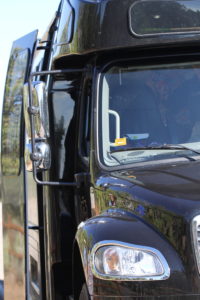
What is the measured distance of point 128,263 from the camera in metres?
4.04

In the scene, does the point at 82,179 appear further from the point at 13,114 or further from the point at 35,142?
the point at 13,114

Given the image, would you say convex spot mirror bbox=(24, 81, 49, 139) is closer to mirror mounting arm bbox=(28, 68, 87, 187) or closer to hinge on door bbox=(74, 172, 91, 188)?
mirror mounting arm bbox=(28, 68, 87, 187)

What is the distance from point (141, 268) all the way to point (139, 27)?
1.97 m

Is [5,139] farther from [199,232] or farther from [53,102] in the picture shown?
[199,232]

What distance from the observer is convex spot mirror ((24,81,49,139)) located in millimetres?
5281

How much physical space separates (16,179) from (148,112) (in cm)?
192

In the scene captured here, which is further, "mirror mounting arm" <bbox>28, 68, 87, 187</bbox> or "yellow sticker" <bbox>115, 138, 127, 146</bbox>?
"mirror mounting arm" <bbox>28, 68, 87, 187</bbox>

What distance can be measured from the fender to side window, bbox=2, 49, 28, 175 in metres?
2.24

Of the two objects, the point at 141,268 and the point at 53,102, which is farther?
the point at 53,102

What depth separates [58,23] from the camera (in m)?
6.04

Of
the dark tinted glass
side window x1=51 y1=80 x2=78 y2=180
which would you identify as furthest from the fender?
the dark tinted glass

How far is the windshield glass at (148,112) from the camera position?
4.98 m

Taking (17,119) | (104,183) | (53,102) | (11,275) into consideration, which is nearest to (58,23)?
(53,102)

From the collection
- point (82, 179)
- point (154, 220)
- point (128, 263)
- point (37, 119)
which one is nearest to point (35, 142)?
point (37, 119)
